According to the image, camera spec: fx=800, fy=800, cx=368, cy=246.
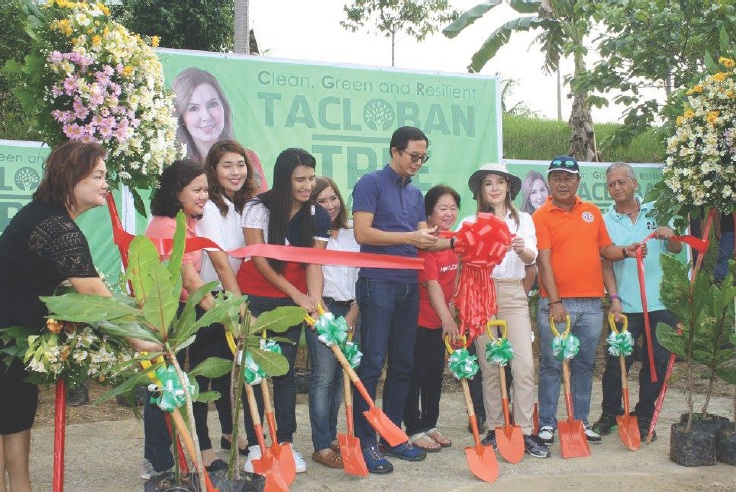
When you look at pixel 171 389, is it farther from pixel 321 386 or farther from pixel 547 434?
pixel 547 434

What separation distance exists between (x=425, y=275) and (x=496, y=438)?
0.99m

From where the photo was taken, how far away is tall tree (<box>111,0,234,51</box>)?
1259 centimetres

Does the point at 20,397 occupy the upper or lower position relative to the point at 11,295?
lower

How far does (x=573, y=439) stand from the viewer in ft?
15.0

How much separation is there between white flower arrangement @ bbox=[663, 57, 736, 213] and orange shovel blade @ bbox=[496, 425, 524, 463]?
163 centimetres

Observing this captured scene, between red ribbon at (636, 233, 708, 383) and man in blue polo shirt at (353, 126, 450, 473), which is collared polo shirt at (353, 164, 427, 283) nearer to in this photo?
A: man in blue polo shirt at (353, 126, 450, 473)

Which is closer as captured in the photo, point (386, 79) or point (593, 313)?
point (593, 313)

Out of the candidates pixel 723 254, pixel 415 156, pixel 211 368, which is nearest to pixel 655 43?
pixel 723 254

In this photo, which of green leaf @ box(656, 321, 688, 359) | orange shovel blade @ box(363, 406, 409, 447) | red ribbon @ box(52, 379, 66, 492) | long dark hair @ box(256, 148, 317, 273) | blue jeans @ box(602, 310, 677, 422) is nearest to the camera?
red ribbon @ box(52, 379, 66, 492)

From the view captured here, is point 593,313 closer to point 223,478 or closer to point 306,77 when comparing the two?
point 223,478

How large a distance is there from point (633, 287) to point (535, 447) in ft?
4.25

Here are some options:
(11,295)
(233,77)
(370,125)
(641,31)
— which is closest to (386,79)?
(370,125)

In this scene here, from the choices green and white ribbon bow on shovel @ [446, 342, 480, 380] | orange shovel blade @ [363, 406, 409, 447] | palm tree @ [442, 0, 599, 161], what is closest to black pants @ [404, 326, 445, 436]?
green and white ribbon bow on shovel @ [446, 342, 480, 380]

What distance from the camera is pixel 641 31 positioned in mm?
8156
